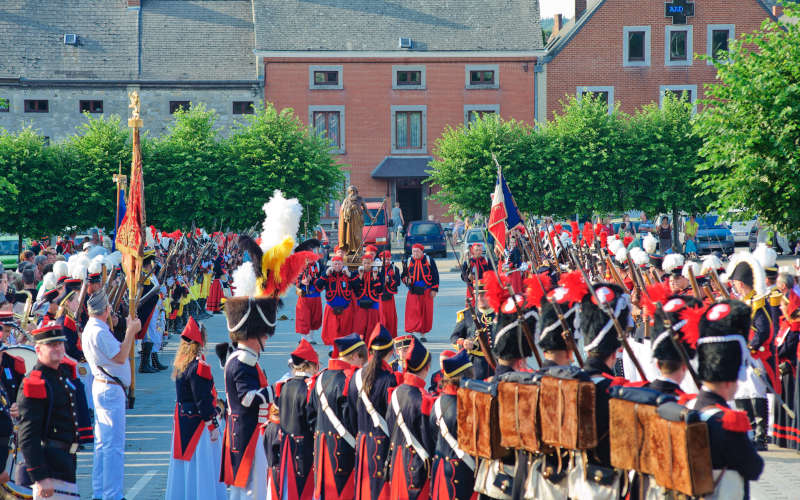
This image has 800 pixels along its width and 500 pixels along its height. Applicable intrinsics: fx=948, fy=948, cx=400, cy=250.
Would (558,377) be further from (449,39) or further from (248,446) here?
(449,39)

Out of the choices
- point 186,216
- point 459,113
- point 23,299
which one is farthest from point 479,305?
point 459,113

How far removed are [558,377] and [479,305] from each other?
5.54 meters

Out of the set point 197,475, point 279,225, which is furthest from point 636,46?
point 197,475

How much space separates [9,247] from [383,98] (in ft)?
61.4

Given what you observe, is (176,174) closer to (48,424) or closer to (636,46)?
(636,46)

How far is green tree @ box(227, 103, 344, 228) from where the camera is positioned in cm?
3095

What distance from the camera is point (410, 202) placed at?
4356 centimetres

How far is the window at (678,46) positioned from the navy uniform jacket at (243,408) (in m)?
38.2

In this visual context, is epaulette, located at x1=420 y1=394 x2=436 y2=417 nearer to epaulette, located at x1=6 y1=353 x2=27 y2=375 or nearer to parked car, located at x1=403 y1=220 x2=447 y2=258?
epaulette, located at x1=6 y1=353 x2=27 y2=375

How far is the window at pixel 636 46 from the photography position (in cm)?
4175

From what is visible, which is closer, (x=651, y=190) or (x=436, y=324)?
(x=436, y=324)

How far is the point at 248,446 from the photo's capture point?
23.4 ft

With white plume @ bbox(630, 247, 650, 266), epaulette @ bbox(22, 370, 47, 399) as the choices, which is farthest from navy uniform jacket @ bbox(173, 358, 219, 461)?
white plume @ bbox(630, 247, 650, 266)

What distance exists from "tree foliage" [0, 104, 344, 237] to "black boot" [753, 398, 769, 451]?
22.1 metres
